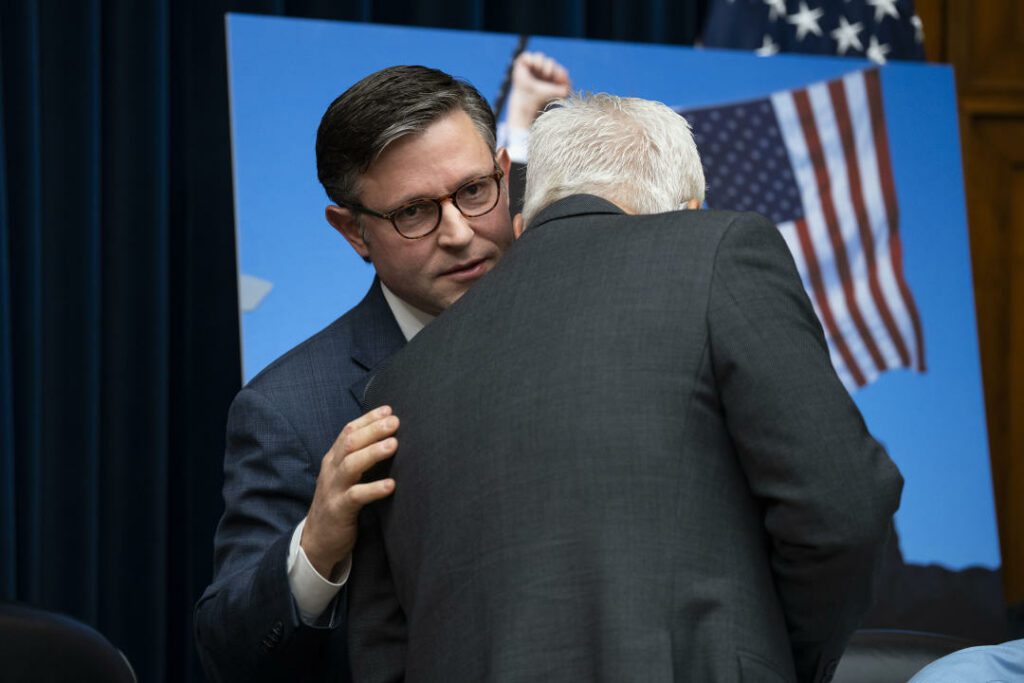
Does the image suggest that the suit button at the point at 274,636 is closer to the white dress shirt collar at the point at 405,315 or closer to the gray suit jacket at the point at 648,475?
the gray suit jacket at the point at 648,475

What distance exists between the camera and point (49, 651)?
78.7 inches

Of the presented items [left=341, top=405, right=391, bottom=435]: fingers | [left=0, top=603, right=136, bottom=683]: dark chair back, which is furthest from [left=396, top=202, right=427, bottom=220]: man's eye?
[left=0, top=603, right=136, bottom=683]: dark chair back

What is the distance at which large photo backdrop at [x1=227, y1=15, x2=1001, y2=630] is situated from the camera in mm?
3711

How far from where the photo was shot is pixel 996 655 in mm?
1460

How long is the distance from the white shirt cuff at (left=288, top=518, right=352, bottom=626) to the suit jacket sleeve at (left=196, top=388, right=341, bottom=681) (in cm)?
2

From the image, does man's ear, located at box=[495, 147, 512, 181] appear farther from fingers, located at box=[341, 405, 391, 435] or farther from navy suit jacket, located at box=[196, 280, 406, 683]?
fingers, located at box=[341, 405, 391, 435]

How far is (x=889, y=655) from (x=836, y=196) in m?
2.08

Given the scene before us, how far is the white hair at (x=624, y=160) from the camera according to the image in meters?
1.54

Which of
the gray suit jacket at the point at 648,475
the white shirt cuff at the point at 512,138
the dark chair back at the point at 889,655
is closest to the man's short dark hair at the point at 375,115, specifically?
the gray suit jacket at the point at 648,475

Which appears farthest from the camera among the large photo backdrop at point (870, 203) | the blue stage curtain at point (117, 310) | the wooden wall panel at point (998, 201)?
the wooden wall panel at point (998, 201)

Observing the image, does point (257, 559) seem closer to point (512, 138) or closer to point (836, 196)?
point (512, 138)

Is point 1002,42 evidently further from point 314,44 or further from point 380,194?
point 380,194

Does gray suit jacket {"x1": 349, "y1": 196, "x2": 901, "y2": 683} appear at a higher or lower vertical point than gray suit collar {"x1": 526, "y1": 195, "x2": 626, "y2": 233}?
lower

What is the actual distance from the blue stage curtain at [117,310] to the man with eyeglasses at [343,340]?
1.84 m
